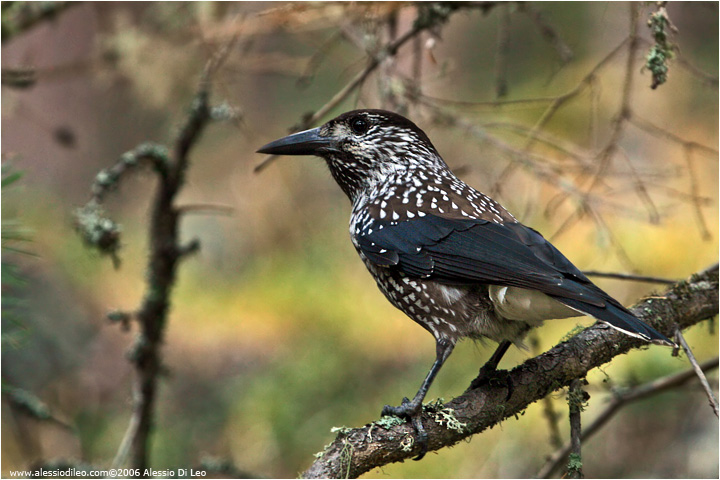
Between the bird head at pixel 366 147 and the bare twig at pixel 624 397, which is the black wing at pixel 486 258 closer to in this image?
the bird head at pixel 366 147

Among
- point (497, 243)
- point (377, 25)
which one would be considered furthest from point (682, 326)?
point (377, 25)

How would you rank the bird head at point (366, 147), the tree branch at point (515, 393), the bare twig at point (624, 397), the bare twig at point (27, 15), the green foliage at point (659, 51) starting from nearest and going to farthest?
the tree branch at point (515, 393) < the green foliage at point (659, 51) < the bare twig at point (624, 397) < the bird head at point (366, 147) < the bare twig at point (27, 15)

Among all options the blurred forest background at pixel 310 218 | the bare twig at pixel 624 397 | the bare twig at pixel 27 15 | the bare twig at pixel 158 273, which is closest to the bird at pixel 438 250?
the blurred forest background at pixel 310 218

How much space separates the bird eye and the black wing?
56cm

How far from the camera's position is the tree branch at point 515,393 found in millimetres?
2244

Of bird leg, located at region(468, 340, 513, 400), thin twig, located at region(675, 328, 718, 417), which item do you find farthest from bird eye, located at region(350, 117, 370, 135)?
thin twig, located at region(675, 328, 718, 417)

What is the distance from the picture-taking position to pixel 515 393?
2658 mm

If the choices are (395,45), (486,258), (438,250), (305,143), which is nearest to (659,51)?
(486,258)

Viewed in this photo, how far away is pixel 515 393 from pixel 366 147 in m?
1.40

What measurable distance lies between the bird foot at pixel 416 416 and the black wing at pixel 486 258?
542 millimetres

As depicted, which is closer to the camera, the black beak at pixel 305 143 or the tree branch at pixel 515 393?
the tree branch at pixel 515 393

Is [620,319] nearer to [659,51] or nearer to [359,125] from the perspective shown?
[659,51]

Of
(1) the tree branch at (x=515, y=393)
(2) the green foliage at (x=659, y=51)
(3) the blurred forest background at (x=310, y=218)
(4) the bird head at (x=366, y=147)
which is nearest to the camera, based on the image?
(1) the tree branch at (x=515, y=393)

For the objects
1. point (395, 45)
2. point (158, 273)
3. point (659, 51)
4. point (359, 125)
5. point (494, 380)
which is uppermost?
point (395, 45)
